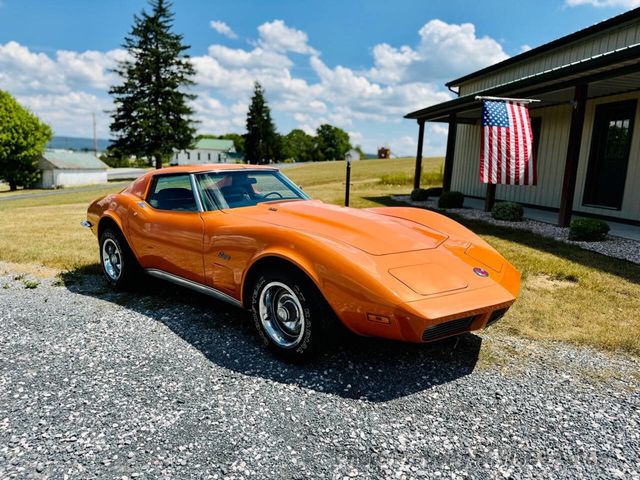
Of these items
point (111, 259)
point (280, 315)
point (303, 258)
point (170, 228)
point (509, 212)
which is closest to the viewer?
point (303, 258)

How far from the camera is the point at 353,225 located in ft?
11.0

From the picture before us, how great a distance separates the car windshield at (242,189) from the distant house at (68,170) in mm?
41620

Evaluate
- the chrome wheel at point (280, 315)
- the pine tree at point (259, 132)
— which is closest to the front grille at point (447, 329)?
the chrome wheel at point (280, 315)

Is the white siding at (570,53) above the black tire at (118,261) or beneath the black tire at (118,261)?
above

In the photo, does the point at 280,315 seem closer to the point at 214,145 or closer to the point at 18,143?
the point at 18,143

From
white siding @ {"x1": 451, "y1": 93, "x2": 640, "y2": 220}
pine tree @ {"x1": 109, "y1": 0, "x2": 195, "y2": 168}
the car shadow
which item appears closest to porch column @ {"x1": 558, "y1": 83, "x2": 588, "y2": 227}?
white siding @ {"x1": 451, "y1": 93, "x2": 640, "y2": 220}

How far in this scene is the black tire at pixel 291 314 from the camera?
115 inches

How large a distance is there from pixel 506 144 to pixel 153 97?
38157mm

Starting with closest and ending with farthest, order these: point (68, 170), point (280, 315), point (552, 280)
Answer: point (280, 315) < point (552, 280) < point (68, 170)

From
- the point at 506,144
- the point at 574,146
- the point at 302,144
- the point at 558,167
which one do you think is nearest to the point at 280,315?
the point at 506,144

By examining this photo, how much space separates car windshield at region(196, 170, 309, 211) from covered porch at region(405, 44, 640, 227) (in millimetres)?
6149

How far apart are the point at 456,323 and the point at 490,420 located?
57 cm

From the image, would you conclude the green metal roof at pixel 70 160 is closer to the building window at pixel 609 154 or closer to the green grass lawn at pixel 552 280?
the green grass lawn at pixel 552 280

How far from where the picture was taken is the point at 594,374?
3.10 metres
